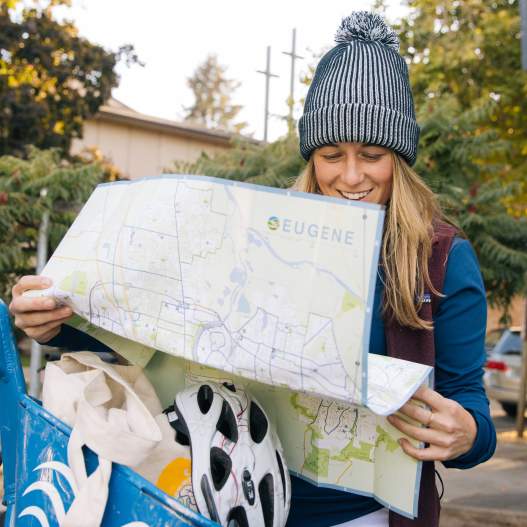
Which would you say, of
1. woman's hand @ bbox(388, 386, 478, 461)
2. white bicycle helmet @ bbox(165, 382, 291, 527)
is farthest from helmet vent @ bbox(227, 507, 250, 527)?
woman's hand @ bbox(388, 386, 478, 461)

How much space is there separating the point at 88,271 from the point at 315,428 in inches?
23.4

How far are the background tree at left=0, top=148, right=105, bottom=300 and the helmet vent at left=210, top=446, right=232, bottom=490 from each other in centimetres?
353

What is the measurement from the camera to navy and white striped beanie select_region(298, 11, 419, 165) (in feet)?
6.09

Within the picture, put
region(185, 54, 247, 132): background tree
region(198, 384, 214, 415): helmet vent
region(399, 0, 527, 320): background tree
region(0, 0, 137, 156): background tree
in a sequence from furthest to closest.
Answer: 1. region(185, 54, 247, 132): background tree
2. region(0, 0, 137, 156): background tree
3. region(399, 0, 527, 320): background tree
4. region(198, 384, 214, 415): helmet vent

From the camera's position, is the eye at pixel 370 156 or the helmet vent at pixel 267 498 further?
the eye at pixel 370 156

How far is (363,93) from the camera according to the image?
1.86 meters

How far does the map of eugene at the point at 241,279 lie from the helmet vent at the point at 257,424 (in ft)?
0.84

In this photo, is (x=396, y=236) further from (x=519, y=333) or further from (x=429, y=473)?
(x=519, y=333)

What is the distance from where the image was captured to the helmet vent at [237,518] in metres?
1.39

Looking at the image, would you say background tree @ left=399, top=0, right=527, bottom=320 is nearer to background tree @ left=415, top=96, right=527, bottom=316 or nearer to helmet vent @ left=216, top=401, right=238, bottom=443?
background tree @ left=415, top=96, right=527, bottom=316

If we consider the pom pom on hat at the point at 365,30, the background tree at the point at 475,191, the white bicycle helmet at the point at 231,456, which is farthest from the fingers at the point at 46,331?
the background tree at the point at 475,191

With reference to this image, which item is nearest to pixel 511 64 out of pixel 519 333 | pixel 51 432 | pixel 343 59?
pixel 519 333

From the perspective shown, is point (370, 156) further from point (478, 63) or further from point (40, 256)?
point (478, 63)

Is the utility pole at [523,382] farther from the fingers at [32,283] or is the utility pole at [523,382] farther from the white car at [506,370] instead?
the fingers at [32,283]
